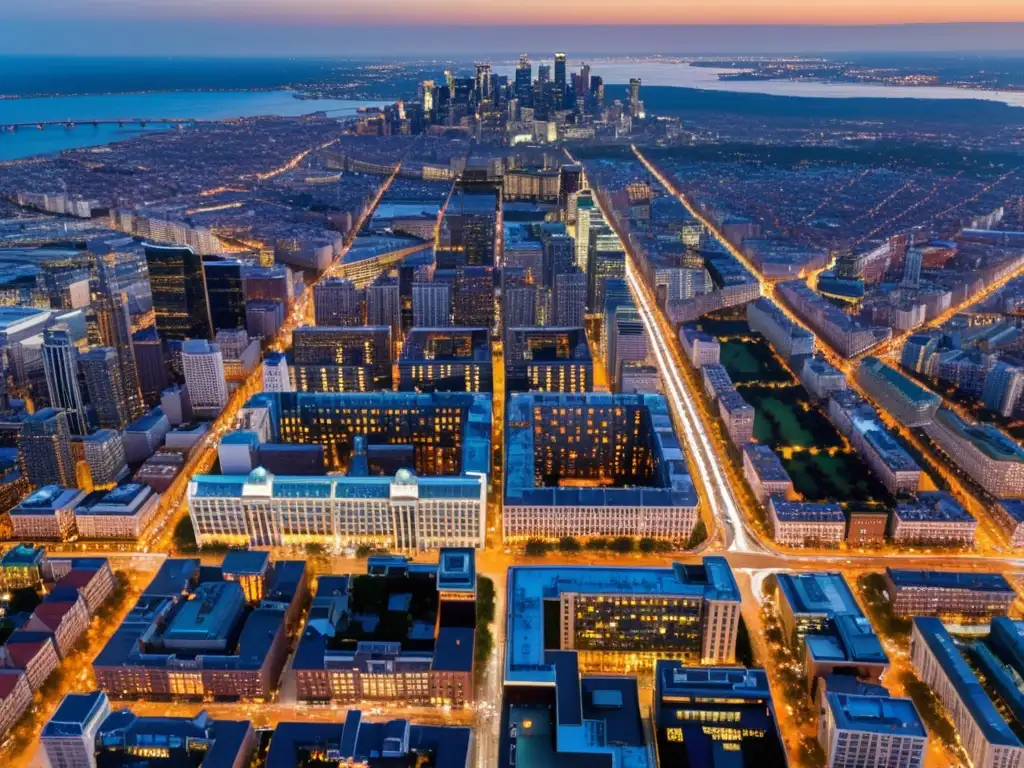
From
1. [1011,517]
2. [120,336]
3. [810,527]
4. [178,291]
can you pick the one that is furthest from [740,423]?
[178,291]

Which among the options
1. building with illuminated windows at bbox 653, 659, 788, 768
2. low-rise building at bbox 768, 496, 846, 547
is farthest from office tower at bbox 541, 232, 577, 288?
building with illuminated windows at bbox 653, 659, 788, 768

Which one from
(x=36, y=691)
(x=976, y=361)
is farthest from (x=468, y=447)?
(x=976, y=361)

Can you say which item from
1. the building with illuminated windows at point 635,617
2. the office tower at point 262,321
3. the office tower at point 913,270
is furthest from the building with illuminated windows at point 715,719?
the office tower at point 913,270

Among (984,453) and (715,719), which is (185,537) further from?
(984,453)

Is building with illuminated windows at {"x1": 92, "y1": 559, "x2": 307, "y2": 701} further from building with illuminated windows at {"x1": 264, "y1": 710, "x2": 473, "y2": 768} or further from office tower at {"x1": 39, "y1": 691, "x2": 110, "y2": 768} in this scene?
building with illuminated windows at {"x1": 264, "y1": 710, "x2": 473, "y2": 768}

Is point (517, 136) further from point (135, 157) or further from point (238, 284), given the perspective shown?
point (238, 284)

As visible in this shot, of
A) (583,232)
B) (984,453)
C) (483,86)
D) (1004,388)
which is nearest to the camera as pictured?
(984,453)
